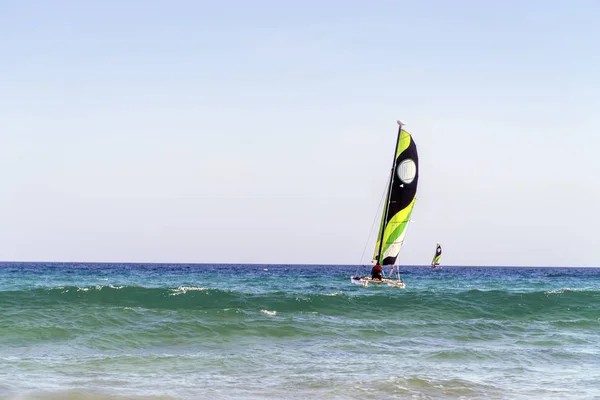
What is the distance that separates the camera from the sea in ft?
47.7

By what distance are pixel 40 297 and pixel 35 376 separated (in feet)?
61.9

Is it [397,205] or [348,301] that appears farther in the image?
[348,301]

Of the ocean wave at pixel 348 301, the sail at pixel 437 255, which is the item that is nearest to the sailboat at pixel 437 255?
the sail at pixel 437 255

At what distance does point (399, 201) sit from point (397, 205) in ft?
0.65

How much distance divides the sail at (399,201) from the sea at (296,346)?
9.65 ft

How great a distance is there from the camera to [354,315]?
2902 cm

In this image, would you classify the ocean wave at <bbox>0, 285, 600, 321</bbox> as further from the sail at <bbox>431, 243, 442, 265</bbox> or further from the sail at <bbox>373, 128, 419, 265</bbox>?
the sail at <bbox>431, 243, 442, 265</bbox>

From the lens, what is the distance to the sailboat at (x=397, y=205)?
28.3 meters

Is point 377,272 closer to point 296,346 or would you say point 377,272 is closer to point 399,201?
point 399,201

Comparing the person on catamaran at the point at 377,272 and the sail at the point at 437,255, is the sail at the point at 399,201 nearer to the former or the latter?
the person on catamaran at the point at 377,272

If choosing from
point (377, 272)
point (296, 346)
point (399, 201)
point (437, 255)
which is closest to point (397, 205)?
point (399, 201)

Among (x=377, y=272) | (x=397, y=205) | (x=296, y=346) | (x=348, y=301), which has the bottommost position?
(x=296, y=346)

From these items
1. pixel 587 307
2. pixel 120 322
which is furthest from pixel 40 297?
pixel 587 307

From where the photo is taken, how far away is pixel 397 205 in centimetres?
2919
